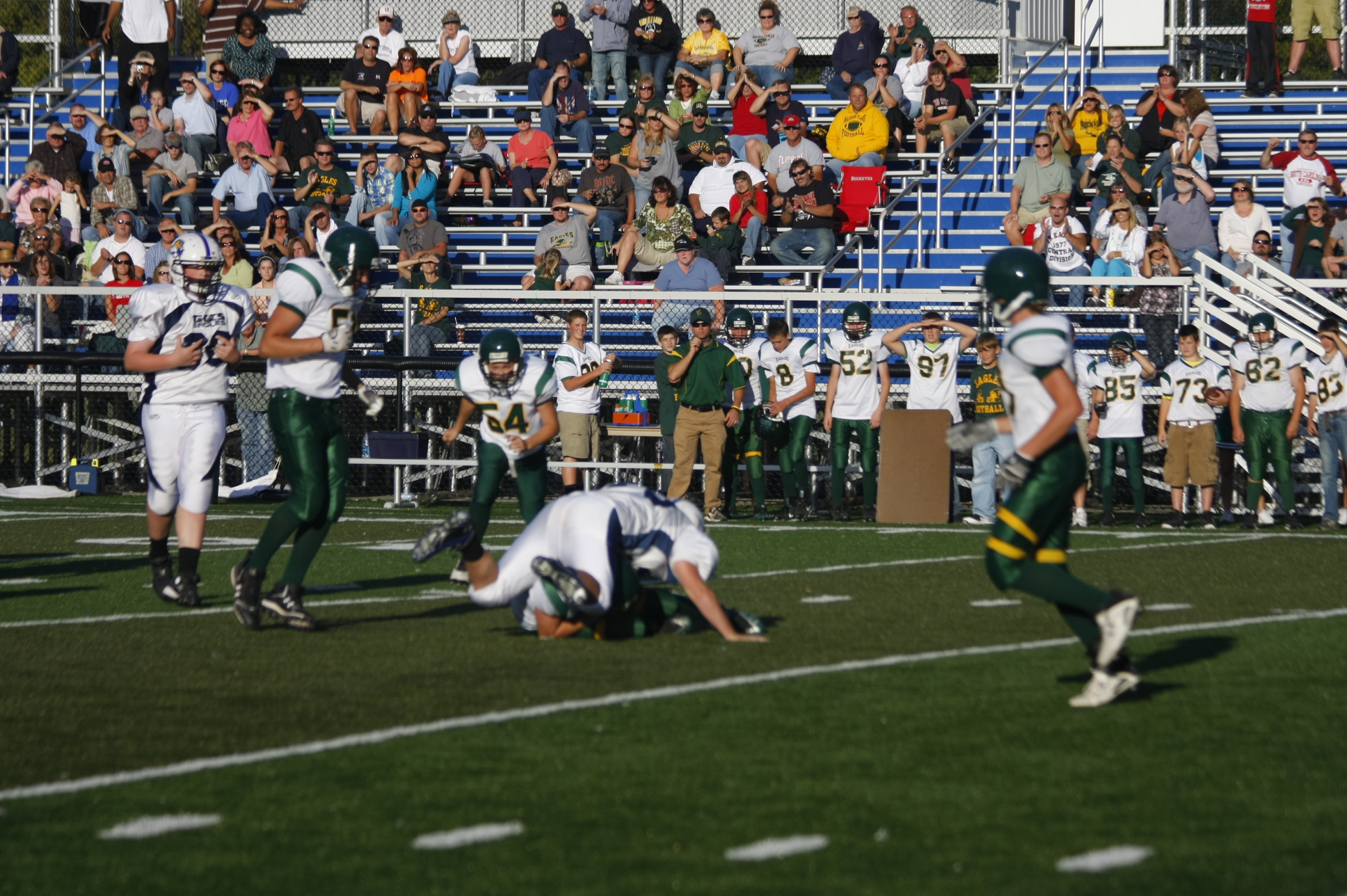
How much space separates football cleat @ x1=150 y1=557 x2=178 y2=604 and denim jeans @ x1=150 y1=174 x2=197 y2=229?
37.5 feet

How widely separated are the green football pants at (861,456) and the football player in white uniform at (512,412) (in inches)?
234

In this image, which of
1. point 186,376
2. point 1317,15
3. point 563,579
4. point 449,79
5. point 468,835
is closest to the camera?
point 468,835

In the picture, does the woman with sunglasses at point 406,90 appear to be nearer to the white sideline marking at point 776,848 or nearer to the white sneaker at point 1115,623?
the white sneaker at point 1115,623

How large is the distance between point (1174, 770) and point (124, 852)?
3110 millimetres

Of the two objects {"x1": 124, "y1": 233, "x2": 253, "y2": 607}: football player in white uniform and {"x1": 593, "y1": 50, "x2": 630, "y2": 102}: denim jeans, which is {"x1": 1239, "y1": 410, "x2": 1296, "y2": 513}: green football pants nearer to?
{"x1": 124, "y1": 233, "x2": 253, "y2": 607}: football player in white uniform

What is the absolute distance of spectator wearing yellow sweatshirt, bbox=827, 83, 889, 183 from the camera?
19.8m

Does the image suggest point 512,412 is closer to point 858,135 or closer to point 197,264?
point 197,264

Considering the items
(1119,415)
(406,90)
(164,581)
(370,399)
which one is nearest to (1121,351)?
(1119,415)

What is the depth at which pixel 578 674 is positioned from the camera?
23.8 ft

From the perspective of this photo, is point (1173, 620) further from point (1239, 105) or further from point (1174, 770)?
point (1239, 105)

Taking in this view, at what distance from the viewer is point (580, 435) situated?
51.5 feet

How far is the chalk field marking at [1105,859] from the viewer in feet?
14.6

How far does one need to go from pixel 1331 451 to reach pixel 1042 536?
8944 mm

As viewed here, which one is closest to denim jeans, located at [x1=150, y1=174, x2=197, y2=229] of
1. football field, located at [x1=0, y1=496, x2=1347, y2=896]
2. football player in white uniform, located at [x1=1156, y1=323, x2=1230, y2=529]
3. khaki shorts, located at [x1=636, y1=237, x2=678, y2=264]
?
khaki shorts, located at [x1=636, y1=237, x2=678, y2=264]
